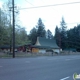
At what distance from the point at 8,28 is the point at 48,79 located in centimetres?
4049

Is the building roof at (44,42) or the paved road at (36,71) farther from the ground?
the building roof at (44,42)

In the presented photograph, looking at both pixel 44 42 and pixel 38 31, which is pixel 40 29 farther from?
pixel 44 42

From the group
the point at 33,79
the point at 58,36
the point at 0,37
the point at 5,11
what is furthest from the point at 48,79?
the point at 58,36

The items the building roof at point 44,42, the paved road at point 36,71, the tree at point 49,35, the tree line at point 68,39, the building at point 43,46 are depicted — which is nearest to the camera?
the paved road at point 36,71

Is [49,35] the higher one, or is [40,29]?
[40,29]

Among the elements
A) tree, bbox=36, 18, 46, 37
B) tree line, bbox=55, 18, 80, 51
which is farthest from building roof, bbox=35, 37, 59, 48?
tree, bbox=36, 18, 46, 37

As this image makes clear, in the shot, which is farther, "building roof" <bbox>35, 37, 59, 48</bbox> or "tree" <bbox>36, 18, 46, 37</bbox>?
"tree" <bbox>36, 18, 46, 37</bbox>

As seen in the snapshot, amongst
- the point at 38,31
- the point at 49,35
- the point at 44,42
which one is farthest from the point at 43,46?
the point at 49,35

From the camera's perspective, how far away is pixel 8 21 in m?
50.7

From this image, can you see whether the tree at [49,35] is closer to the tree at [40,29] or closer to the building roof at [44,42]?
the tree at [40,29]

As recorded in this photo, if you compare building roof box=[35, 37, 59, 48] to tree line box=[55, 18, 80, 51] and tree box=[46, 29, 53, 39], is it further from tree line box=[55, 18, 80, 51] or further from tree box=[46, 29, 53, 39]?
tree box=[46, 29, 53, 39]

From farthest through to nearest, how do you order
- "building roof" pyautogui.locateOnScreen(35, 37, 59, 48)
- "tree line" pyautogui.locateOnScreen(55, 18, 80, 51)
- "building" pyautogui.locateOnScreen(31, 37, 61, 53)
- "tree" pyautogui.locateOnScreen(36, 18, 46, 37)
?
"tree" pyautogui.locateOnScreen(36, 18, 46, 37), "tree line" pyautogui.locateOnScreen(55, 18, 80, 51), "building roof" pyautogui.locateOnScreen(35, 37, 59, 48), "building" pyautogui.locateOnScreen(31, 37, 61, 53)

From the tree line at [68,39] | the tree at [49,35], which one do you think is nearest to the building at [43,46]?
the tree line at [68,39]

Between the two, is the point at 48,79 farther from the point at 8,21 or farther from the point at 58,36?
the point at 58,36
